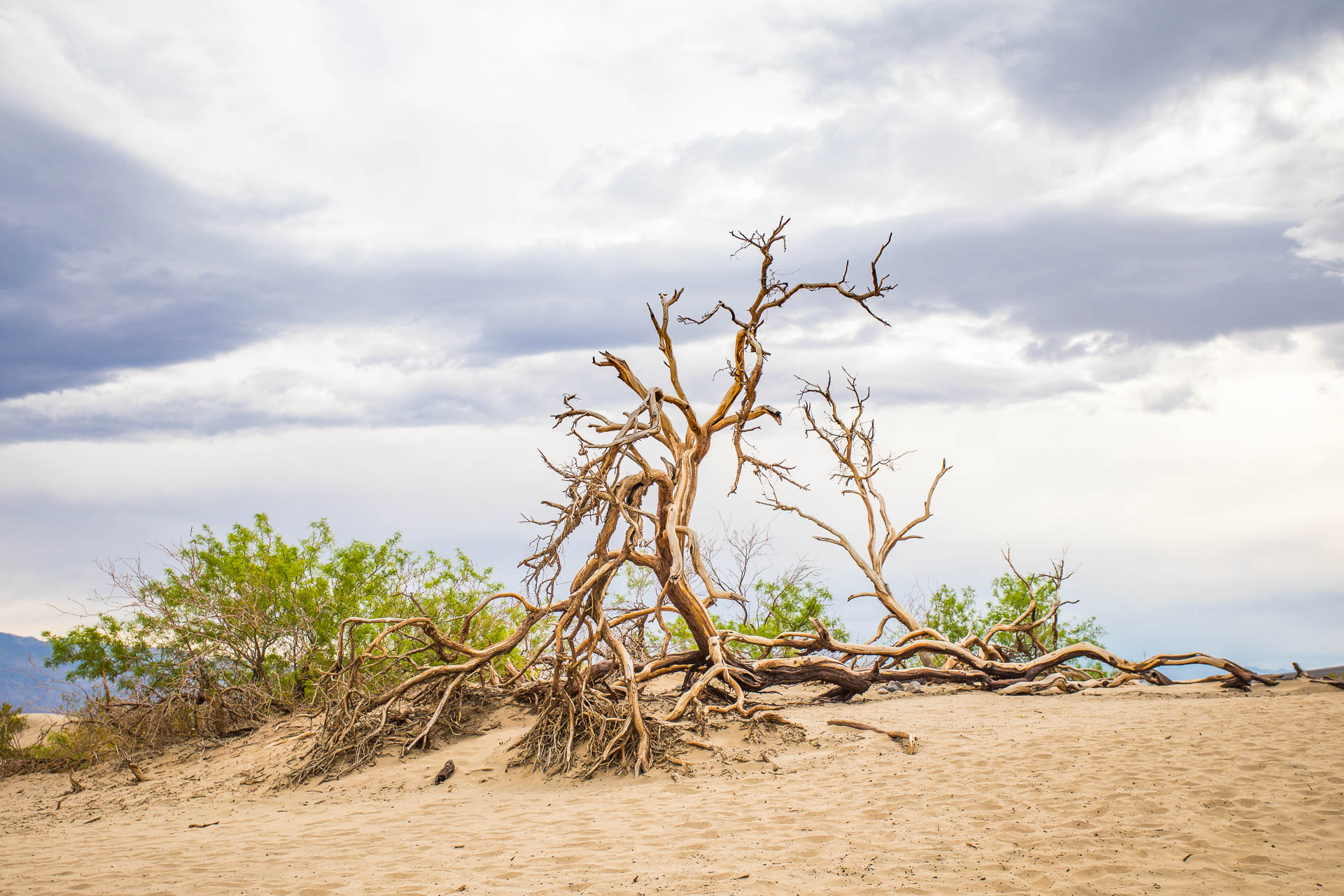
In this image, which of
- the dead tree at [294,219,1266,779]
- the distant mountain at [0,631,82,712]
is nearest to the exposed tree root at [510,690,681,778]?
the dead tree at [294,219,1266,779]

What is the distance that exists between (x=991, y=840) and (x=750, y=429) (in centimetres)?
696

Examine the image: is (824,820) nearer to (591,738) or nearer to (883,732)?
(883,732)

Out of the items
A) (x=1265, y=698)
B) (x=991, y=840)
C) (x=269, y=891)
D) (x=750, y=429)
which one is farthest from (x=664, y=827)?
(x=1265, y=698)

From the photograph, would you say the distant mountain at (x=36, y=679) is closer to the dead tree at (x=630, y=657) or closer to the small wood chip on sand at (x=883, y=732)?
the dead tree at (x=630, y=657)

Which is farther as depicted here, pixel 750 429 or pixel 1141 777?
pixel 750 429

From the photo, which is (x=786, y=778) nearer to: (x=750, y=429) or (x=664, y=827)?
(x=664, y=827)

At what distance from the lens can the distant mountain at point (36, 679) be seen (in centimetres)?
1238

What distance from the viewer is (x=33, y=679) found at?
12.6 metres

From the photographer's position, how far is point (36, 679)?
1265 centimetres

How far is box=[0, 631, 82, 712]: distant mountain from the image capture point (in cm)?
1238

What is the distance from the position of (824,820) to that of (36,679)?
13.3m

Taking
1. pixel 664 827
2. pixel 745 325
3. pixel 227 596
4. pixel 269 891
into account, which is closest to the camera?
pixel 269 891

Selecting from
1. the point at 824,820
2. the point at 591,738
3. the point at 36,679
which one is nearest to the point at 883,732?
the point at 824,820

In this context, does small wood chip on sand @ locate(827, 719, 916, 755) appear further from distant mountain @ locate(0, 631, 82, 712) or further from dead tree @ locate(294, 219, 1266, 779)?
distant mountain @ locate(0, 631, 82, 712)
